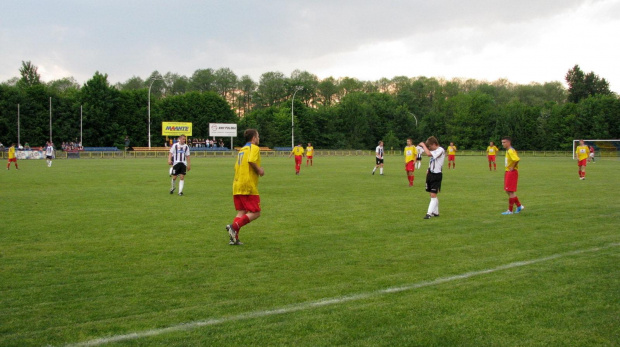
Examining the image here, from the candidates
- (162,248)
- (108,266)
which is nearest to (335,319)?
(108,266)

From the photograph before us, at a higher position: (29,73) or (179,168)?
(29,73)

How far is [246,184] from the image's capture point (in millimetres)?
8008

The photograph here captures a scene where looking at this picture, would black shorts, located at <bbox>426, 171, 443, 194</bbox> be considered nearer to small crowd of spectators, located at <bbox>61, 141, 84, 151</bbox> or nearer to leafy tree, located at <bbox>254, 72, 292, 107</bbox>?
small crowd of spectators, located at <bbox>61, 141, 84, 151</bbox>

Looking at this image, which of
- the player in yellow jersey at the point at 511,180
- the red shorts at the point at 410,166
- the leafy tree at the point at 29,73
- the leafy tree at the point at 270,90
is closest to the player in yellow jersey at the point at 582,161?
the red shorts at the point at 410,166

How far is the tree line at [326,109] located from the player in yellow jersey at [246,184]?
199 feet

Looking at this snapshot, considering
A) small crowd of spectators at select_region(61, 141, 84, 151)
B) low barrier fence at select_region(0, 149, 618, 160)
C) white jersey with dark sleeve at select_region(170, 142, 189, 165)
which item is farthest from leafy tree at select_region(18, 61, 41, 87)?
white jersey with dark sleeve at select_region(170, 142, 189, 165)

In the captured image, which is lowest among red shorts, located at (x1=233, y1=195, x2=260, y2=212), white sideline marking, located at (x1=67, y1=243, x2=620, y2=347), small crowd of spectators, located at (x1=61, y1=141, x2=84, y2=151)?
white sideline marking, located at (x1=67, y1=243, x2=620, y2=347)

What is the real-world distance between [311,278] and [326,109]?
299 ft

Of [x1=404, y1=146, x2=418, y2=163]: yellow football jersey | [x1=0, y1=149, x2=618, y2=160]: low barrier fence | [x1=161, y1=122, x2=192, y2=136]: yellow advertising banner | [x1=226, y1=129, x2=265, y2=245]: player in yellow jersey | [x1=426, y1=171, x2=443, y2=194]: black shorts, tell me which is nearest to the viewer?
[x1=226, y1=129, x2=265, y2=245]: player in yellow jersey

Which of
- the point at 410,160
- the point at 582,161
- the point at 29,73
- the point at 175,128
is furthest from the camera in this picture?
the point at 29,73

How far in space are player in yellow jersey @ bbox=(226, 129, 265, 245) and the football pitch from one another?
0.37m

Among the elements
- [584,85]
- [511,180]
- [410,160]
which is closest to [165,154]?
[410,160]

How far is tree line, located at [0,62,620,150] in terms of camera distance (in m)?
74.3

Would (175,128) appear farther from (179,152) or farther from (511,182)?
(511,182)
